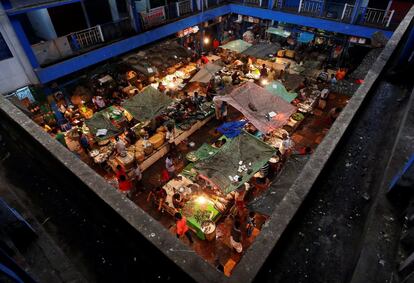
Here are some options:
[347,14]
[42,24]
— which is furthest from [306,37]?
[42,24]

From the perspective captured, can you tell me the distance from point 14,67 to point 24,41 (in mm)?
1548

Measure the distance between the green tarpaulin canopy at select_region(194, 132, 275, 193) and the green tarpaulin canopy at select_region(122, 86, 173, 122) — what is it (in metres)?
5.22

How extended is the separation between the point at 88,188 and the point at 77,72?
51.7ft

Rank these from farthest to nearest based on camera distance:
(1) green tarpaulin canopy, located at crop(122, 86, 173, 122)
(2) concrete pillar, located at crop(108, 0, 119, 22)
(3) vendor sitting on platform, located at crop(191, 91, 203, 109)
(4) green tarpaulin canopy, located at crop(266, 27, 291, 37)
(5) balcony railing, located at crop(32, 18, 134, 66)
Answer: (4) green tarpaulin canopy, located at crop(266, 27, 291, 37)
(3) vendor sitting on platform, located at crop(191, 91, 203, 109)
(2) concrete pillar, located at crop(108, 0, 119, 22)
(1) green tarpaulin canopy, located at crop(122, 86, 173, 122)
(5) balcony railing, located at crop(32, 18, 134, 66)

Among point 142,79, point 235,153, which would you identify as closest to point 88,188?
point 235,153

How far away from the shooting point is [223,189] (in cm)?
986

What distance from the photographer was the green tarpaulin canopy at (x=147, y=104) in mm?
14390

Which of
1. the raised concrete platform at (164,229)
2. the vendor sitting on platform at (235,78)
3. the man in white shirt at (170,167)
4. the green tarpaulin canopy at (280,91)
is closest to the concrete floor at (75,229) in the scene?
the raised concrete platform at (164,229)

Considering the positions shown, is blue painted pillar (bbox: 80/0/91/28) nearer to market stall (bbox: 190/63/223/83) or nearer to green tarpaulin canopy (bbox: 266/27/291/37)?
market stall (bbox: 190/63/223/83)

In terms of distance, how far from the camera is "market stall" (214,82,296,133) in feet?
41.8

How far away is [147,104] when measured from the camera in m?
14.8

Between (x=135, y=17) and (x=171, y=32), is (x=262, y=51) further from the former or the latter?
(x=135, y=17)

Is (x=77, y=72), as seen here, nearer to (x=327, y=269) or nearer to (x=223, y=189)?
(x=223, y=189)

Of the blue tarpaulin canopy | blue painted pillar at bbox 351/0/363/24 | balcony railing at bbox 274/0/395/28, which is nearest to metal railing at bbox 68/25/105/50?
balcony railing at bbox 274/0/395/28
